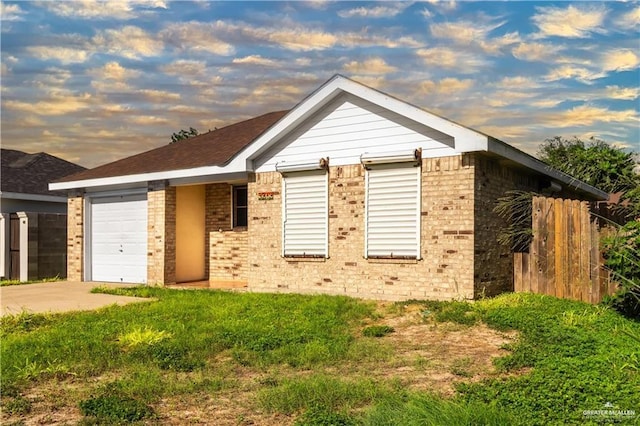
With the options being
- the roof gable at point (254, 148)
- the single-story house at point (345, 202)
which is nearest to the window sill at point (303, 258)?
the single-story house at point (345, 202)

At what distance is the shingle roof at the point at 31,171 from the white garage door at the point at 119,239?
6055 mm

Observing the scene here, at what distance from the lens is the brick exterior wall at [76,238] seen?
1770 centimetres

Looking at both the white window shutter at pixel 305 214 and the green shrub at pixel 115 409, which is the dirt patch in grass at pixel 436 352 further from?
the white window shutter at pixel 305 214

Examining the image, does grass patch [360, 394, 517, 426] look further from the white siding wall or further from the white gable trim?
the white siding wall

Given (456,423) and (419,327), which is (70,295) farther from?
(456,423)

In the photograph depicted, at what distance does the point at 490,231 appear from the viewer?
11484 millimetres

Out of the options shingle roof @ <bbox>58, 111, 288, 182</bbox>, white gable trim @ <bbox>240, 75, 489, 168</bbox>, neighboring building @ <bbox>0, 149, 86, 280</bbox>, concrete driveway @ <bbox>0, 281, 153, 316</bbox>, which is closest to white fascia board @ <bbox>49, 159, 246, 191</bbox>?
shingle roof @ <bbox>58, 111, 288, 182</bbox>

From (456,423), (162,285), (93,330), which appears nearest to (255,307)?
(93,330)

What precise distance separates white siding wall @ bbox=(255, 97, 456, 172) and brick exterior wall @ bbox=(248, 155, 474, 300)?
32 cm

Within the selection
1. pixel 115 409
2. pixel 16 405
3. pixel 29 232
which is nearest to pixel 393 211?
pixel 115 409

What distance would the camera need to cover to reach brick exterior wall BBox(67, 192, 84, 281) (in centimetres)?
1770

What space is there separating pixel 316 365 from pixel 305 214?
6489mm

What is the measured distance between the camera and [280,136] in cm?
1316

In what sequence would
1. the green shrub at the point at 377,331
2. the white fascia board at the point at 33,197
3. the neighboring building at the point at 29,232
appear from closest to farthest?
the green shrub at the point at 377,331
the neighboring building at the point at 29,232
the white fascia board at the point at 33,197
